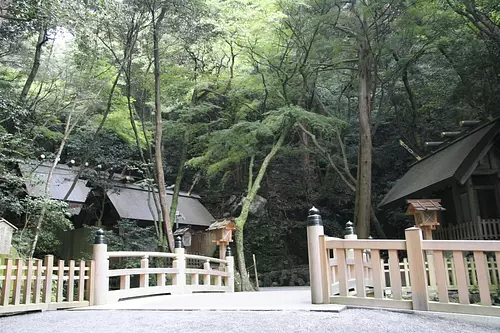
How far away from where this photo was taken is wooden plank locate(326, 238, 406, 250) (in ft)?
A: 15.8

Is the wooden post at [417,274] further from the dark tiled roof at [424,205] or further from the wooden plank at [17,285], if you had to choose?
the dark tiled roof at [424,205]

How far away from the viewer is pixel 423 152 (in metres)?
18.9

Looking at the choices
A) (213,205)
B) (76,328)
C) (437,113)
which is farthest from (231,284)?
(437,113)

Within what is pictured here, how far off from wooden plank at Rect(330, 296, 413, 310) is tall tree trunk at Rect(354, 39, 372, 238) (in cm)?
729

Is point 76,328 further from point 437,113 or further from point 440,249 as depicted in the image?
point 437,113

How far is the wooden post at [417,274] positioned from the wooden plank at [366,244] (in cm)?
16

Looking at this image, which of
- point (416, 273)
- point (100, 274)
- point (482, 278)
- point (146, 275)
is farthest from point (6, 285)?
point (482, 278)

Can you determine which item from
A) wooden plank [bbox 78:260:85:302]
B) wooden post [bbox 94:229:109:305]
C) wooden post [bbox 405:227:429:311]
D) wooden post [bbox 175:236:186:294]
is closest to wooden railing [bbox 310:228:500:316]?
wooden post [bbox 405:227:429:311]

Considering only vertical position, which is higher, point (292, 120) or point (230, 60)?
point (230, 60)

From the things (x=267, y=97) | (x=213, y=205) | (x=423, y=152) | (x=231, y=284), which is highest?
(x=267, y=97)

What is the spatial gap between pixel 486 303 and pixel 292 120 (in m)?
10.8

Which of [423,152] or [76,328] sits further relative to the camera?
[423,152]

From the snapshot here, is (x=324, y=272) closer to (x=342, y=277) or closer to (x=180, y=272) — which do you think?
(x=342, y=277)

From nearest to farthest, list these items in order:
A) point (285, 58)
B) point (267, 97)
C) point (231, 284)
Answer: point (231, 284) → point (285, 58) → point (267, 97)
